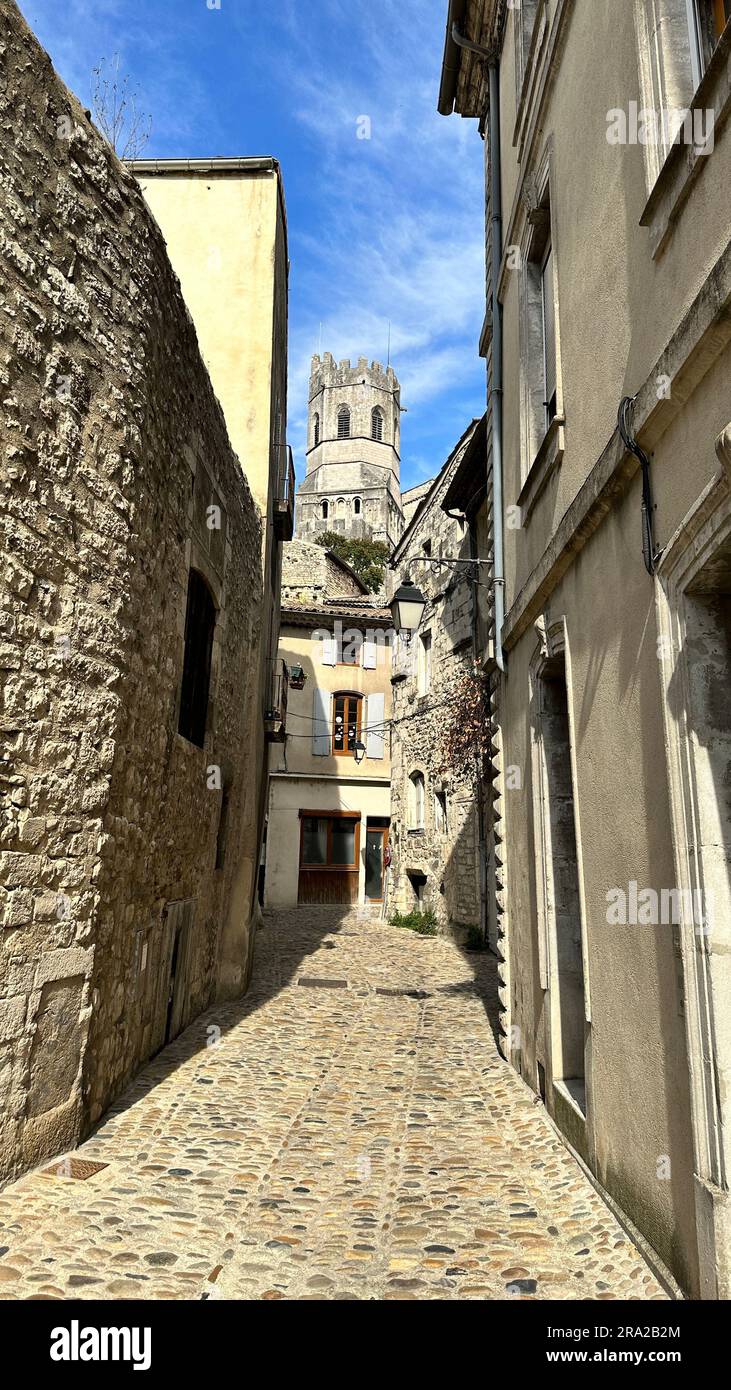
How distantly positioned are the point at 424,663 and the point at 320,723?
508 centimetres

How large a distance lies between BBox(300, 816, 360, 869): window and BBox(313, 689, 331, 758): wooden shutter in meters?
1.63

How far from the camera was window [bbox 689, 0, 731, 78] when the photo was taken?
9.87ft

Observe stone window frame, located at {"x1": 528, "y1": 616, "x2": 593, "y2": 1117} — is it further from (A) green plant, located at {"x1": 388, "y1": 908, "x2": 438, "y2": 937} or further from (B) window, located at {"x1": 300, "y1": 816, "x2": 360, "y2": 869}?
(B) window, located at {"x1": 300, "y1": 816, "x2": 360, "y2": 869}

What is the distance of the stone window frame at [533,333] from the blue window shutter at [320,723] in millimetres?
14677

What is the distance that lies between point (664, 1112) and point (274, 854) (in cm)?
1734

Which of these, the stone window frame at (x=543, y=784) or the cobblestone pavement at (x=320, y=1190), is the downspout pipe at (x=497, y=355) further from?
the cobblestone pavement at (x=320, y=1190)

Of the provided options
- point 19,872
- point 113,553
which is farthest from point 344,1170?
point 113,553

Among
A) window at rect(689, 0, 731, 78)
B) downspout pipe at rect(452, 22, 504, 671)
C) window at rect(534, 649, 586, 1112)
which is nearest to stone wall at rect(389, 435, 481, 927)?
downspout pipe at rect(452, 22, 504, 671)

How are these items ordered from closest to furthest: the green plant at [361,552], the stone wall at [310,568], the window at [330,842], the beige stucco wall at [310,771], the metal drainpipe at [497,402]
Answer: the metal drainpipe at [497,402] < the beige stucco wall at [310,771] < the window at [330,842] < the stone wall at [310,568] < the green plant at [361,552]

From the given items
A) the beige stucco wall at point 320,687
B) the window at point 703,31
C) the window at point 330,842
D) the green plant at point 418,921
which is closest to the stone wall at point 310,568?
the beige stucco wall at point 320,687

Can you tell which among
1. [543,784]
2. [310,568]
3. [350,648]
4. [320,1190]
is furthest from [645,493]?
[310,568]

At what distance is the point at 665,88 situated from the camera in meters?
3.10

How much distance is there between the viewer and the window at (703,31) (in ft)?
9.87
